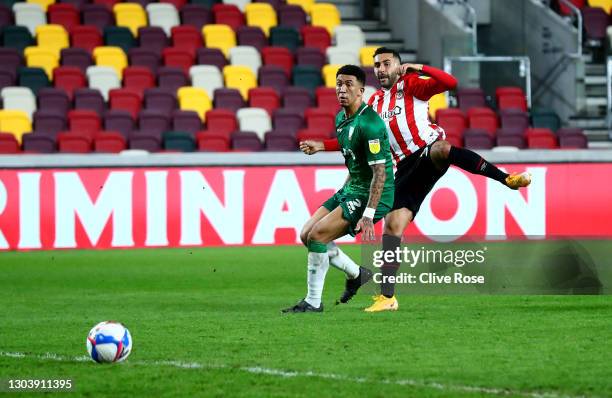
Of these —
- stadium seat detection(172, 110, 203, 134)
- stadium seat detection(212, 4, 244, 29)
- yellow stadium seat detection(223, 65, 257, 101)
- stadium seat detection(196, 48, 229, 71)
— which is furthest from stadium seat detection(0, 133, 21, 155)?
stadium seat detection(212, 4, 244, 29)

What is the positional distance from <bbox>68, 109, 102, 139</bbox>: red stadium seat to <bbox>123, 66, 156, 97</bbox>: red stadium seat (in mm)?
1576

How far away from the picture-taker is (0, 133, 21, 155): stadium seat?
17.8 metres


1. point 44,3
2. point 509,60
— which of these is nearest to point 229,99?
point 44,3

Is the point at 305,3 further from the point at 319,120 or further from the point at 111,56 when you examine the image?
the point at 319,120

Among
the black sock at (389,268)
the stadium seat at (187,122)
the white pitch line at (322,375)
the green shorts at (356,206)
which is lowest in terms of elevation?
the white pitch line at (322,375)

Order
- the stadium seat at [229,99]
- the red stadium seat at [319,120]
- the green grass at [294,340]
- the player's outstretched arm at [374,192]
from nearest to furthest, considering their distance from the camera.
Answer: the green grass at [294,340] → the player's outstretched arm at [374,192] → the red stadium seat at [319,120] → the stadium seat at [229,99]

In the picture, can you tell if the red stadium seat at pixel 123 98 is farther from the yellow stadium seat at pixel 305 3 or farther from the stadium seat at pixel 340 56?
the yellow stadium seat at pixel 305 3

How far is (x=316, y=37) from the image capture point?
21703 mm

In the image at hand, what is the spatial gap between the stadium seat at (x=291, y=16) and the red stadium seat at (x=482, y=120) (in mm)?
3947

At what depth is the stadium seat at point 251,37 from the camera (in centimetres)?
2150

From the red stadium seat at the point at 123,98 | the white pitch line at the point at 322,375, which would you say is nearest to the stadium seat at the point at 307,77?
the red stadium seat at the point at 123,98

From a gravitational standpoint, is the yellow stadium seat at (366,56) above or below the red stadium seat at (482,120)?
above

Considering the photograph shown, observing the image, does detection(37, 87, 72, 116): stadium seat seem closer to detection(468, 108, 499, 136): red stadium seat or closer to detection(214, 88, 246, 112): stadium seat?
detection(214, 88, 246, 112): stadium seat

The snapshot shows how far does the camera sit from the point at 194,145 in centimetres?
1844
